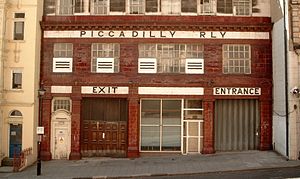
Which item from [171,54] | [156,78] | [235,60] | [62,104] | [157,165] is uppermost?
[171,54]

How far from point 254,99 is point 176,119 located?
16.6 ft

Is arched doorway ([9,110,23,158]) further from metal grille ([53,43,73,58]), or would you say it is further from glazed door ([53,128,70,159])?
metal grille ([53,43,73,58])

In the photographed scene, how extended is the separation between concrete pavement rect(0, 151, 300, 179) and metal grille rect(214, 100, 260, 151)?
0.82 metres

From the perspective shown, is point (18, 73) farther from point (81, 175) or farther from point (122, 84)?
point (81, 175)

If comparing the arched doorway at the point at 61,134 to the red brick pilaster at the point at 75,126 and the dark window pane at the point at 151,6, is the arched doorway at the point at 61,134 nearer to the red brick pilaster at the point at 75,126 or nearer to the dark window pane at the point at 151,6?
the red brick pilaster at the point at 75,126

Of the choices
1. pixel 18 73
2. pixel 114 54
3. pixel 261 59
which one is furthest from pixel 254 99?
pixel 18 73

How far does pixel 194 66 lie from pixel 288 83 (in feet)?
18.7

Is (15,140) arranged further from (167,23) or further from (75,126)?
(167,23)

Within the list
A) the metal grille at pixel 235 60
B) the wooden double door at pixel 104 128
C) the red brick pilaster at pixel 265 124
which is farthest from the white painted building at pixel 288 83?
→ the wooden double door at pixel 104 128

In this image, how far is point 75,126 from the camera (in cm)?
2481

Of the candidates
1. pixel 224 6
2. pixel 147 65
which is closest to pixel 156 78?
pixel 147 65

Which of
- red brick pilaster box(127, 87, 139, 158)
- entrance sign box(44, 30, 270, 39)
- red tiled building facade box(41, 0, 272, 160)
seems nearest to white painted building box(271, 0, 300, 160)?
red tiled building facade box(41, 0, 272, 160)

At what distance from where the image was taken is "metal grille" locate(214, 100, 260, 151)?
25.1 metres

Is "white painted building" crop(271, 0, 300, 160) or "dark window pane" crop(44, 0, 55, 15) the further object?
"dark window pane" crop(44, 0, 55, 15)
